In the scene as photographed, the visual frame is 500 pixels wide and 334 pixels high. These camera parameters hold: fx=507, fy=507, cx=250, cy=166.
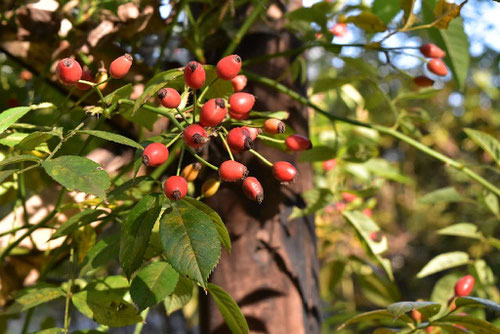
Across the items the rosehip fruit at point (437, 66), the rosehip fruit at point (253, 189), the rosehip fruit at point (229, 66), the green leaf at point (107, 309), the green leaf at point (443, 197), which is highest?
the rosehip fruit at point (229, 66)

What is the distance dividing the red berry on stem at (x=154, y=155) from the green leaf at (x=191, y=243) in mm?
49

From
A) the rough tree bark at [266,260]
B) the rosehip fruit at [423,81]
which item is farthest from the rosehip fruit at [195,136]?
the rosehip fruit at [423,81]

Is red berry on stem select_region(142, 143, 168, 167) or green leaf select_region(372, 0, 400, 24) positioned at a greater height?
green leaf select_region(372, 0, 400, 24)

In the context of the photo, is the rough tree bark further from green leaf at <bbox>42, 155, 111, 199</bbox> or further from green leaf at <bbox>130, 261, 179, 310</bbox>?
green leaf at <bbox>42, 155, 111, 199</bbox>

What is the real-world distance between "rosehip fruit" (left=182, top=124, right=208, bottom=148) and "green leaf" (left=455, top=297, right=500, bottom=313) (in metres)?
0.31

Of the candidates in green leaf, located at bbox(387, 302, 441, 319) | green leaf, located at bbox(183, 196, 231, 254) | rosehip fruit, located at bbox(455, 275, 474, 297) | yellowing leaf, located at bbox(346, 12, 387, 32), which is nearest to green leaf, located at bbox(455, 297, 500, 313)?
green leaf, located at bbox(387, 302, 441, 319)

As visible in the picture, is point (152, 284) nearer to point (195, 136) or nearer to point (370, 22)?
point (195, 136)

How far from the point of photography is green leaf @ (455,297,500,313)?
1.56 ft

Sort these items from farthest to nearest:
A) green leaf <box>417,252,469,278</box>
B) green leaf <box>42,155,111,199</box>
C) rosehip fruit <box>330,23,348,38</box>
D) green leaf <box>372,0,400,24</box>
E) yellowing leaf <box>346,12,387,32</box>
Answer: rosehip fruit <box>330,23,348,38</box>
green leaf <box>417,252,469,278</box>
green leaf <box>372,0,400,24</box>
yellowing leaf <box>346,12,387,32</box>
green leaf <box>42,155,111,199</box>

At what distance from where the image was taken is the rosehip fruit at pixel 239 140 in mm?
457

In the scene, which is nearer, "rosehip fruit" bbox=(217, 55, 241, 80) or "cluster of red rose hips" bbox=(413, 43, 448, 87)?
"rosehip fruit" bbox=(217, 55, 241, 80)

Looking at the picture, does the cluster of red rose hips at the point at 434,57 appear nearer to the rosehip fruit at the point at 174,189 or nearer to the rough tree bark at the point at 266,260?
the rough tree bark at the point at 266,260

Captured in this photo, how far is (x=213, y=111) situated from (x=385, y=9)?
18.8 inches

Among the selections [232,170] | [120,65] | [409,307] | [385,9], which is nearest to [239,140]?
[232,170]
